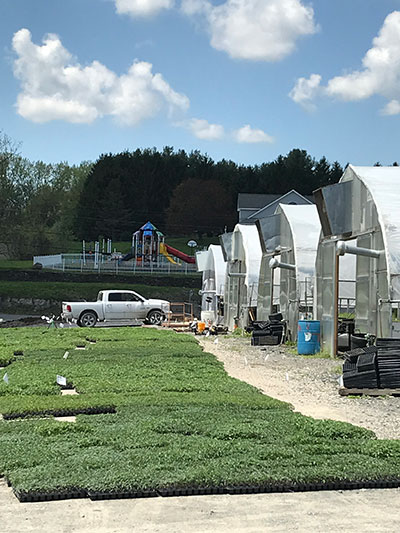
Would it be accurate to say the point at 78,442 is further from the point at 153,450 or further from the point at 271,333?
the point at 271,333

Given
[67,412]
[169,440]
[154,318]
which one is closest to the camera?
[169,440]

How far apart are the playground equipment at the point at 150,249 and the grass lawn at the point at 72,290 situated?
8.51 meters

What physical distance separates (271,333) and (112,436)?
59.5 feet

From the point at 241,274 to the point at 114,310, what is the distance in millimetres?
6496

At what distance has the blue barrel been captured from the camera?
71.5 ft

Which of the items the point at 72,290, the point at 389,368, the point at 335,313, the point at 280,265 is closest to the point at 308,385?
the point at 389,368

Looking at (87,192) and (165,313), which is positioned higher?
(87,192)

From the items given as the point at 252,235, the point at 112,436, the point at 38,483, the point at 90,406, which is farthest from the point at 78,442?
the point at 252,235

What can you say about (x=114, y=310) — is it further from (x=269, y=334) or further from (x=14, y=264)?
(x=14, y=264)

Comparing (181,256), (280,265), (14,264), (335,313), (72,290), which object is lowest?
(335,313)

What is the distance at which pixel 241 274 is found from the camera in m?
34.0

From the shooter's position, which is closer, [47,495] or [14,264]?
[47,495]

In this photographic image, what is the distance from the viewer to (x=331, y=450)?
25.3ft

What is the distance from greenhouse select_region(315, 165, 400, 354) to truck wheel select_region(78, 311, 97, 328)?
49.4ft
